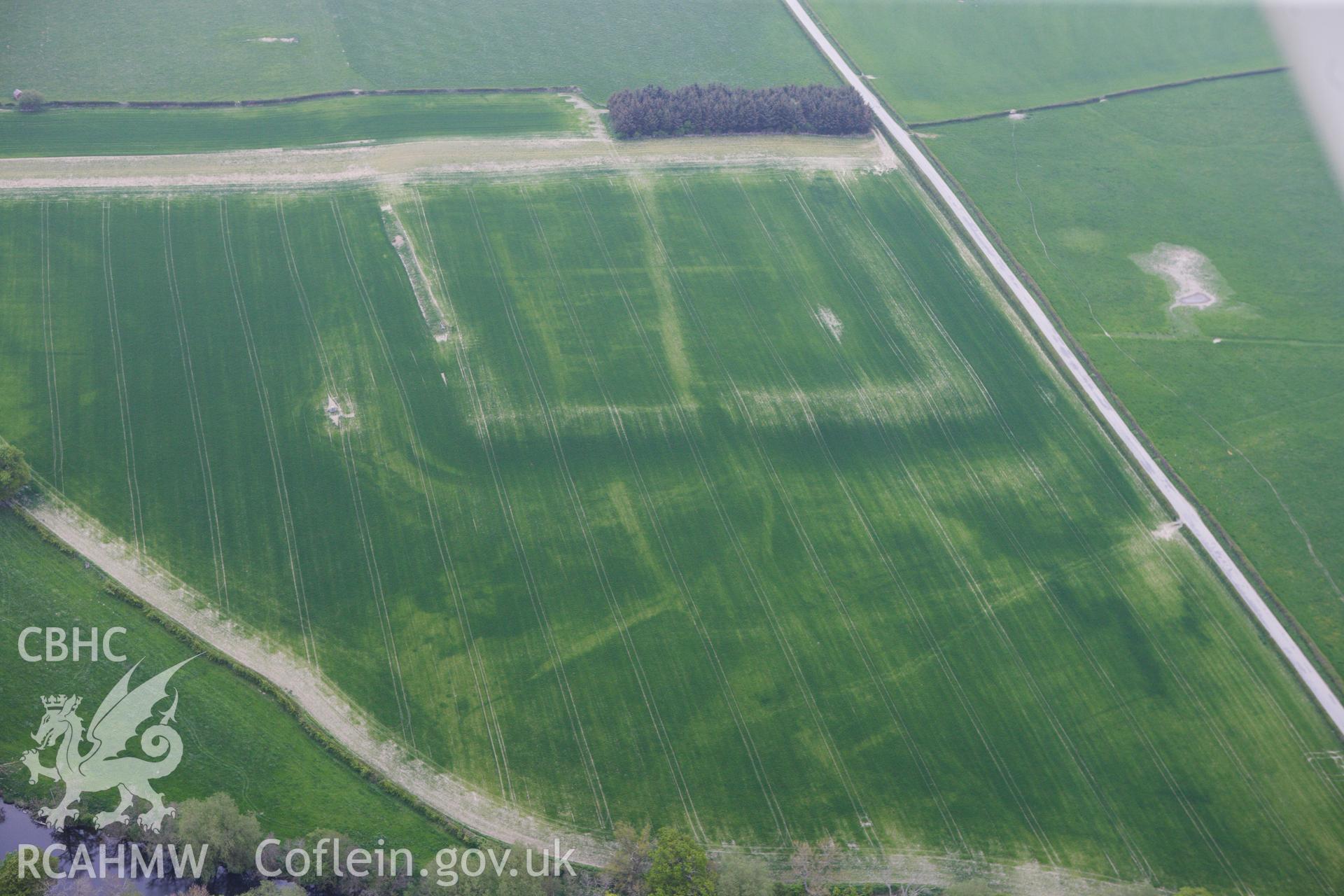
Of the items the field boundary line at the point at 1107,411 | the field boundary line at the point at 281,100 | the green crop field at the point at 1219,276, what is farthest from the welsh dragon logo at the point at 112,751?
the green crop field at the point at 1219,276

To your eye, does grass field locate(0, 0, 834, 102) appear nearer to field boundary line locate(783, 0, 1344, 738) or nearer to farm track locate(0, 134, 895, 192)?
farm track locate(0, 134, 895, 192)

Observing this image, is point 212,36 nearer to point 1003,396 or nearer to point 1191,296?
point 1003,396

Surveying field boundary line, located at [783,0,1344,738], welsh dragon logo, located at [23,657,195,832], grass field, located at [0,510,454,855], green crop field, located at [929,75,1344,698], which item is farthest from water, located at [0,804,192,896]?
green crop field, located at [929,75,1344,698]

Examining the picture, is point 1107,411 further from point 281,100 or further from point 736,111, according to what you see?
point 281,100

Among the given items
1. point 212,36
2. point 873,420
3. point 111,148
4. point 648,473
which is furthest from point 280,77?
point 873,420

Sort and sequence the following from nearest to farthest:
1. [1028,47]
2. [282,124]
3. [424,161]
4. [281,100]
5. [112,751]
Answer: [112,751] < [424,161] < [282,124] < [281,100] < [1028,47]

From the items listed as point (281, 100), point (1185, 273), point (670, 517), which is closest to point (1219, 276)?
point (1185, 273)
